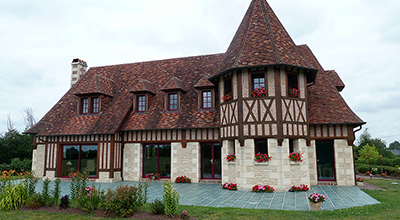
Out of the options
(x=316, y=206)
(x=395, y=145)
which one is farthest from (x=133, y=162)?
(x=395, y=145)

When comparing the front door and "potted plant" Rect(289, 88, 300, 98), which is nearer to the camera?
"potted plant" Rect(289, 88, 300, 98)

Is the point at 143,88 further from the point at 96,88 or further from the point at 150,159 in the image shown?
the point at 150,159

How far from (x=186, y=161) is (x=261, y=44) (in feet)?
21.8

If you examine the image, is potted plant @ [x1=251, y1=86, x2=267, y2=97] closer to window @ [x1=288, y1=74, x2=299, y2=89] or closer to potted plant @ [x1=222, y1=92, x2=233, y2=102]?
potted plant @ [x1=222, y1=92, x2=233, y2=102]

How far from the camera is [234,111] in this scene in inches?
449

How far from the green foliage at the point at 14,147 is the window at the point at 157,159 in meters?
14.7

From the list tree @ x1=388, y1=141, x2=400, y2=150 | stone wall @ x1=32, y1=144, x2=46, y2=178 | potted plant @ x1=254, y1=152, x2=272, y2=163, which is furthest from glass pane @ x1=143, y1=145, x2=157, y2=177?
tree @ x1=388, y1=141, x2=400, y2=150

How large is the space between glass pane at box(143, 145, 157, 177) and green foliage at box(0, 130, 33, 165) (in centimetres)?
1471

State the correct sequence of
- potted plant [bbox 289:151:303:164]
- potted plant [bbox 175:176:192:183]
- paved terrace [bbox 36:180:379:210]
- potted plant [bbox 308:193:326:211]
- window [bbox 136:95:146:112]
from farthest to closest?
window [bbox 136:95:146:112] < potted plant [bbox 175:176:192:183] < potted plant [bbox 289:151:303:164] < paved terrace [bbox 36:180:379:210] < potted plant [bbox 308:193:326:211]

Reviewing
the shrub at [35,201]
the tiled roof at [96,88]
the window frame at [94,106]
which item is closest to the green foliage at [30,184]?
the shrub at [35,201]

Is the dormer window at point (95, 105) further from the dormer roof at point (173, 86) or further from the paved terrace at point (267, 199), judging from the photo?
the paved terrace at point (267, 199)

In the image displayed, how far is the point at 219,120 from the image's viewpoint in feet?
41.7

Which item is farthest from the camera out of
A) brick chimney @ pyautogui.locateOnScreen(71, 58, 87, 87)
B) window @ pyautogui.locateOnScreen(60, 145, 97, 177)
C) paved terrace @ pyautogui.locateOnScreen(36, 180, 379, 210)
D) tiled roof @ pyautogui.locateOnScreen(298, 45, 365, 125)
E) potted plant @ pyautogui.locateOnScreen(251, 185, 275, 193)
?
brick chimney @ pyautogui.locateOnScreen(71, 58, 87, 87)

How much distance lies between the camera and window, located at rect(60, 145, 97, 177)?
48.0 ft
